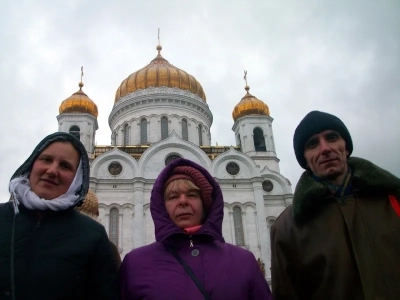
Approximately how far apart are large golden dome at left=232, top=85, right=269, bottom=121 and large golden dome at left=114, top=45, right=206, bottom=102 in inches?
163

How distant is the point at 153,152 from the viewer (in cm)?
2436

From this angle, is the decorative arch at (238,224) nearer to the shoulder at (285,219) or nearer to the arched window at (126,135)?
the arched window at (126,135)

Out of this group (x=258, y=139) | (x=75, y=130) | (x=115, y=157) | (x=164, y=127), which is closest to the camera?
(x=115, y=157)

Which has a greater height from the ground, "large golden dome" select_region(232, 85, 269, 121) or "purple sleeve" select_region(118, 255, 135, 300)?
"large golden dome" select_region(232, 85, 269, 121)

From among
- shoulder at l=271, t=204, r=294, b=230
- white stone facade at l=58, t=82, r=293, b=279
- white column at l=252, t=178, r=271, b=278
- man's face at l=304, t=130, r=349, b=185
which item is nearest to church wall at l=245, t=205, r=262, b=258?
white stone facade at l=58, t=82, r=293, b=279

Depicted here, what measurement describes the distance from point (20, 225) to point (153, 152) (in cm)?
2176

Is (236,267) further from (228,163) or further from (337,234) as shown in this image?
(228,163)

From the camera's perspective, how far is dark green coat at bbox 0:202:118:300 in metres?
2.51

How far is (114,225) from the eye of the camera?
22016mm

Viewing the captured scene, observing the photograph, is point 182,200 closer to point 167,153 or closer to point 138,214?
point 138,214

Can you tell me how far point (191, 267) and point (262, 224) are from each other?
796 inches

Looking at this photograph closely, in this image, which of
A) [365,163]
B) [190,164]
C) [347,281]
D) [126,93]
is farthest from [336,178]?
[126,93]

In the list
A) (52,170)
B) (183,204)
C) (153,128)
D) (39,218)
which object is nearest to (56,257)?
(39,218)

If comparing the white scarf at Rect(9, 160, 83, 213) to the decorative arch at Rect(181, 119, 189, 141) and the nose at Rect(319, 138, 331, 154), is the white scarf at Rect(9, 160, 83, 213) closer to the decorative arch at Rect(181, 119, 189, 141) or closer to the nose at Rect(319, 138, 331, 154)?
the nose at Rect(319, 138, 331, 154)
